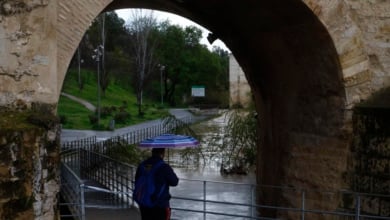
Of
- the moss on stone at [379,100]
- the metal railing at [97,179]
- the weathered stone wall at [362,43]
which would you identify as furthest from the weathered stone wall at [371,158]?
the metal railing at [97,179]

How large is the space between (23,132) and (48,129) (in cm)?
30

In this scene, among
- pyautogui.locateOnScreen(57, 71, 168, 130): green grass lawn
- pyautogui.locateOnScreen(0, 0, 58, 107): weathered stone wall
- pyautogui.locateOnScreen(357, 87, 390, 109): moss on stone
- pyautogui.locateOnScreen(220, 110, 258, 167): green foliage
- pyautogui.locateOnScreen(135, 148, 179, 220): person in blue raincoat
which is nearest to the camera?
pyautogui.locateOnScreen(0, 0, 58, 107): weathered stone wall

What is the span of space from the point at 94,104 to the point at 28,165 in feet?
126

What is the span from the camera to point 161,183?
5664 millimetres

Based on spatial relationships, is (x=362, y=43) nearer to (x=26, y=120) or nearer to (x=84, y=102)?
(x=26, y=120)

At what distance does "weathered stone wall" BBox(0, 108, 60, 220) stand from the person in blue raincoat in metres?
0.92

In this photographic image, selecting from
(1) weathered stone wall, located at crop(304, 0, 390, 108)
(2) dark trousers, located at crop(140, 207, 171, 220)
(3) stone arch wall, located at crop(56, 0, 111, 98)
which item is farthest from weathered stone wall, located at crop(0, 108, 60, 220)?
(1) weathered stone wall, located at crop(304, 0, 390, 108)

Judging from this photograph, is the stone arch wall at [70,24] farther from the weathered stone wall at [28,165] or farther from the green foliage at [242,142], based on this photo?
the green foliage at [242,142]

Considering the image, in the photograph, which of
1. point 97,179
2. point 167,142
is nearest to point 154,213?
point 167,142

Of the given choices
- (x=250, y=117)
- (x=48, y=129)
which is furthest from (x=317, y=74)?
Answer: (x=250, y=117)

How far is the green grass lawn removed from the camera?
102 ft

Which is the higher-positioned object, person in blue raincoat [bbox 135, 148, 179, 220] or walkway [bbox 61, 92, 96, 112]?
walkway [bbox 61, 92, 96, 112]

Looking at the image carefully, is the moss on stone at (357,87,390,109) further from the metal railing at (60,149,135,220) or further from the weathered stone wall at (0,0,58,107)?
the weathered stone wall at (0,0,58,107)

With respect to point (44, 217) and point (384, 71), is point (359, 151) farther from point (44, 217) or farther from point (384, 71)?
point (44, 217)
